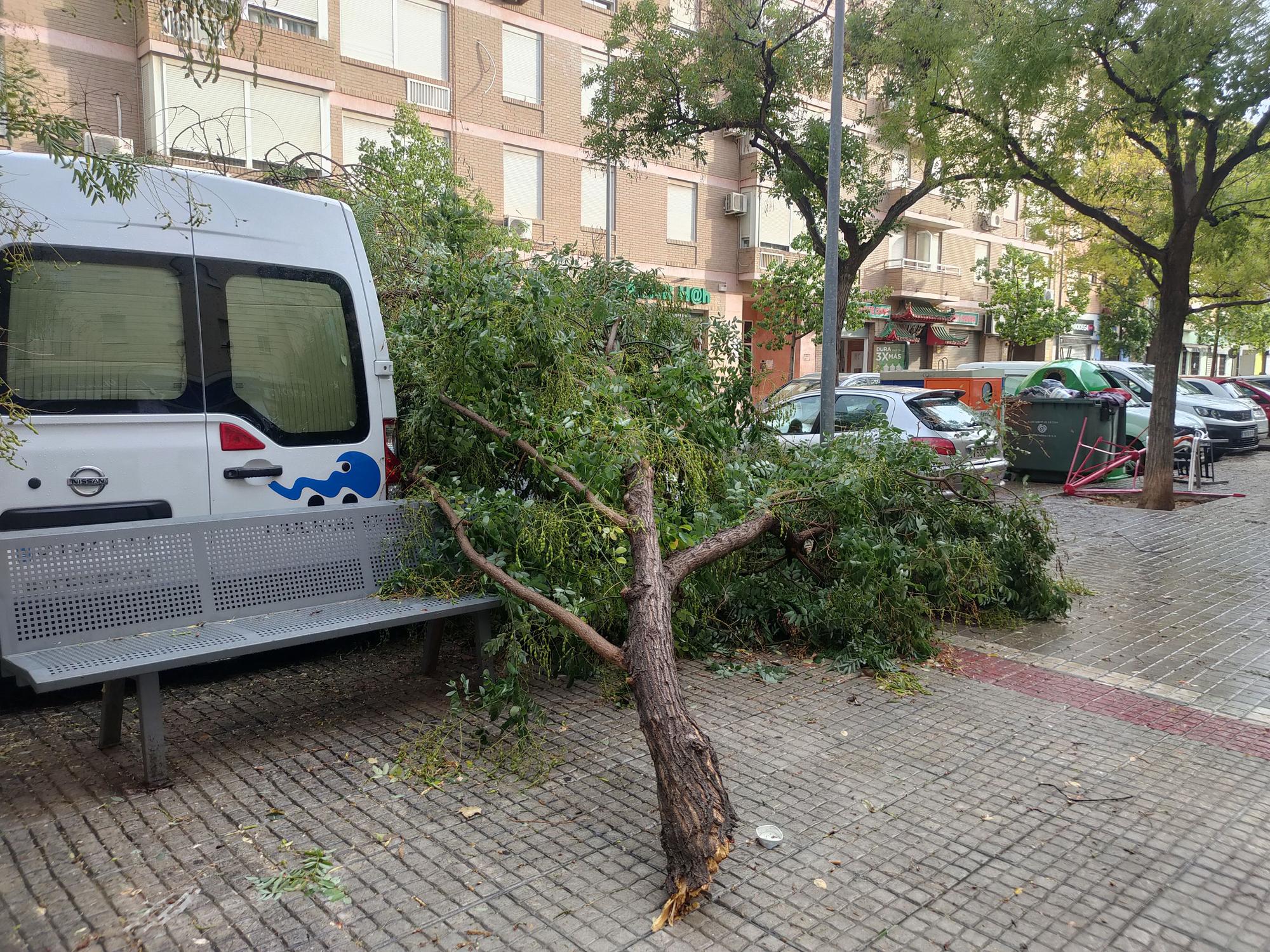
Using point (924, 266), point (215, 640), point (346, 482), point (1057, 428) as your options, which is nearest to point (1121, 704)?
point (346, 482)

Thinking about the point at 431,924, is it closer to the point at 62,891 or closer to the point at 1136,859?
the point at 62,891

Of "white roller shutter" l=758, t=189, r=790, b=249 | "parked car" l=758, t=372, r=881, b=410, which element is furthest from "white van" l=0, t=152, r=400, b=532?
"white roller shutter" l=758, t=189, r=790, b=249

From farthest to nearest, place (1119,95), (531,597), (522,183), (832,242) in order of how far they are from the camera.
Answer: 1. (522,183)
2. (1119,95)
3. (832,242)
4. (531,597)

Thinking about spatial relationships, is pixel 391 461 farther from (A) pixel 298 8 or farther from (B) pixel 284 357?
(A) pixel 298 8

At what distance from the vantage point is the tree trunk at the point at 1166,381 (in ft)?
38.1

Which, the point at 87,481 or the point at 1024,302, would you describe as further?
the point at 1024,302

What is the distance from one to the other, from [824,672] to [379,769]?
8.85 ft

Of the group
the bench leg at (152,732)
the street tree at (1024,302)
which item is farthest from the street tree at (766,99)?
the street tree at (1024,302)

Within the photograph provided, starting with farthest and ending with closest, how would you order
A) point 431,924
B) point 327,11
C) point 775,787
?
point 327,11, point 775,787, point 431,924

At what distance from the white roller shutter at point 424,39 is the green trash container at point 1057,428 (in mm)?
16191

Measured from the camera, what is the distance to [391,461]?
5520mm

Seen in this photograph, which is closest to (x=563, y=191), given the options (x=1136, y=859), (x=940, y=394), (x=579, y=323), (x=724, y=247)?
(x=724, y=247)

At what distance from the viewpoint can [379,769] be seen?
13.3ft

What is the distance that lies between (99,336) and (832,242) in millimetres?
6295
